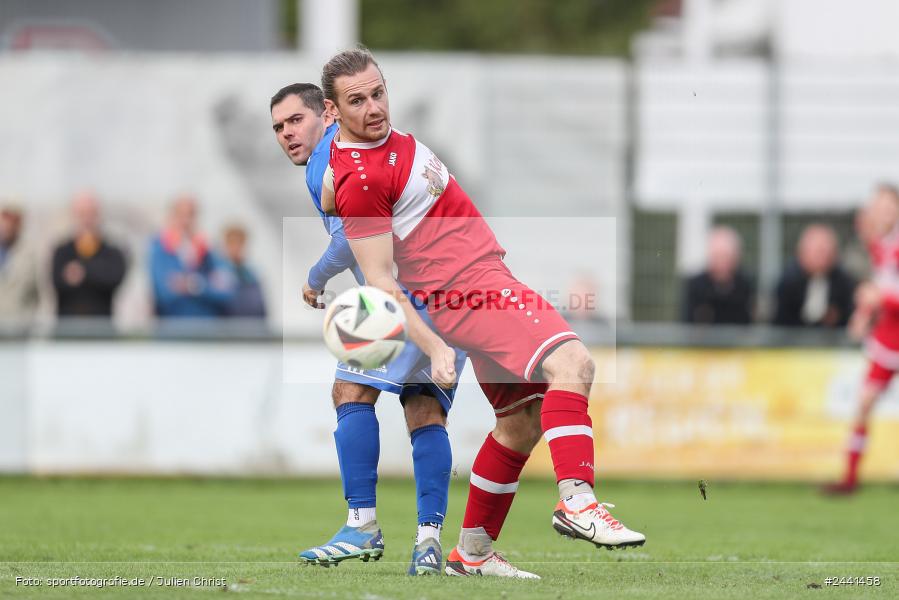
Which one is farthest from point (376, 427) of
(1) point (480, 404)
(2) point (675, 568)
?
(1) point (480, 404)

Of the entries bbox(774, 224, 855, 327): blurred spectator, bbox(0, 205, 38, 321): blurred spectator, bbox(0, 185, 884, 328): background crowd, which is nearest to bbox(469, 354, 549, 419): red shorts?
bbox(0, 185, 884, 328): background crowd

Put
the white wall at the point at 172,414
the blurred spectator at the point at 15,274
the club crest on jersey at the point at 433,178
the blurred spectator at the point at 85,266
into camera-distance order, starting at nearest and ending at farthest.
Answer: the club crest on jersey at the point at 433,178 → the white wall at the point at 172,414 → the blurred spectator at the point at 85,266 → the blurred spectator at the point at 15,274

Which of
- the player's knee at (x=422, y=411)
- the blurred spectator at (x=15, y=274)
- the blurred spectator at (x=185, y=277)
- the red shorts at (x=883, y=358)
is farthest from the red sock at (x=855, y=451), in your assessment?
the blurred spectator at (x=15, y=274)

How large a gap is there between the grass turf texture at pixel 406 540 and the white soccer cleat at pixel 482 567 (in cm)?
17

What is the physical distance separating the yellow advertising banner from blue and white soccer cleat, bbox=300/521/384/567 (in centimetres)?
732

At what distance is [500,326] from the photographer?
6621 millimetres

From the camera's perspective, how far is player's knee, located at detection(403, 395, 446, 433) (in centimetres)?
714

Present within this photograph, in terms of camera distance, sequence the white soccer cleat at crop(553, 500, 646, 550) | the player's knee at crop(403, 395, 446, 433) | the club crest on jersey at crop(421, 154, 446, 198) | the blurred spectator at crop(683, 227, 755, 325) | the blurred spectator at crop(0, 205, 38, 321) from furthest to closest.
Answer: the blurred spectator at crop(683, 227, 755, 325), the blurred spectator at crop(0, 205, 38, 321), the player's knee at crop(403, 395, 446, 433), the club crest on jersey at crop(421, 154, 446, 198), the white soccer cleat at crop(553, 500, 646, 550)

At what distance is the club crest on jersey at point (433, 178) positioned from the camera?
22.0ft

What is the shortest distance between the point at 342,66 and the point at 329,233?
888 mm

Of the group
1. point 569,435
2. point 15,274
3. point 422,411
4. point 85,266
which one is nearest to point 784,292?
point 85,266

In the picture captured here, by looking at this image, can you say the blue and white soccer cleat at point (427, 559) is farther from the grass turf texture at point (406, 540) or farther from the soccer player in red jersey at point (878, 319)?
the soccer player in red jersey at point (878, 319)

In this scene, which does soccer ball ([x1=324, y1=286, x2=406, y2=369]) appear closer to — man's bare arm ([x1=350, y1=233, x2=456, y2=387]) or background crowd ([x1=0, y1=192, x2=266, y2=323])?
man's bare arm ([x1=350, y1=233, x2=456, y2=387])

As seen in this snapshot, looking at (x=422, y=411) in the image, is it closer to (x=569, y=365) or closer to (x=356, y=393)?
(x=356, y=393)
